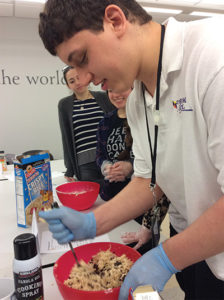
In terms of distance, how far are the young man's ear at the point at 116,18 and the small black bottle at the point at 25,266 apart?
0.58 metres

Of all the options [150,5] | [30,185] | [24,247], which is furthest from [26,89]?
[24,247]

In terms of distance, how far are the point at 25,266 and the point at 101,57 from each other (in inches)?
22.6

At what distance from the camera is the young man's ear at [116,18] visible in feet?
2.34

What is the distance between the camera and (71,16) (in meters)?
0.70

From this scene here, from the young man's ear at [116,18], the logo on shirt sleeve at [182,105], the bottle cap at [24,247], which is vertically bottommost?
the bottle cap at [24,247]

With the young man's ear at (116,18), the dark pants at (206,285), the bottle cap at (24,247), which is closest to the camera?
the bottle cap at (24,247)

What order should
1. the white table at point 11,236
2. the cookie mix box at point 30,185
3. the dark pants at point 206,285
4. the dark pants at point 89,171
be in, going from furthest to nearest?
the dark pants at point 89,171, the cookie mix box at point 30,185, the dark pants at point 206,285, the white table at point 11,236

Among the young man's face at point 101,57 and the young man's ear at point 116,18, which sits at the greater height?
the young man's ear at point 116,18

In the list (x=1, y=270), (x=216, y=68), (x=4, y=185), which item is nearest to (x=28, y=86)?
(x=4, y=185)

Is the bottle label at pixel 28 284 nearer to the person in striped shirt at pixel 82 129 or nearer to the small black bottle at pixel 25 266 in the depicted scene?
the small black bottle at pixel 25 266

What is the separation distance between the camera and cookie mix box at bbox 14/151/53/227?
112cm

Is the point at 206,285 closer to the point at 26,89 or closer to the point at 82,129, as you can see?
the point at 82,129

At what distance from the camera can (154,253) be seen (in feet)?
2.53

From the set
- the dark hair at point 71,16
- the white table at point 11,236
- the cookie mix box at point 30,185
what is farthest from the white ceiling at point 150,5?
the dark hair at point 71,16
